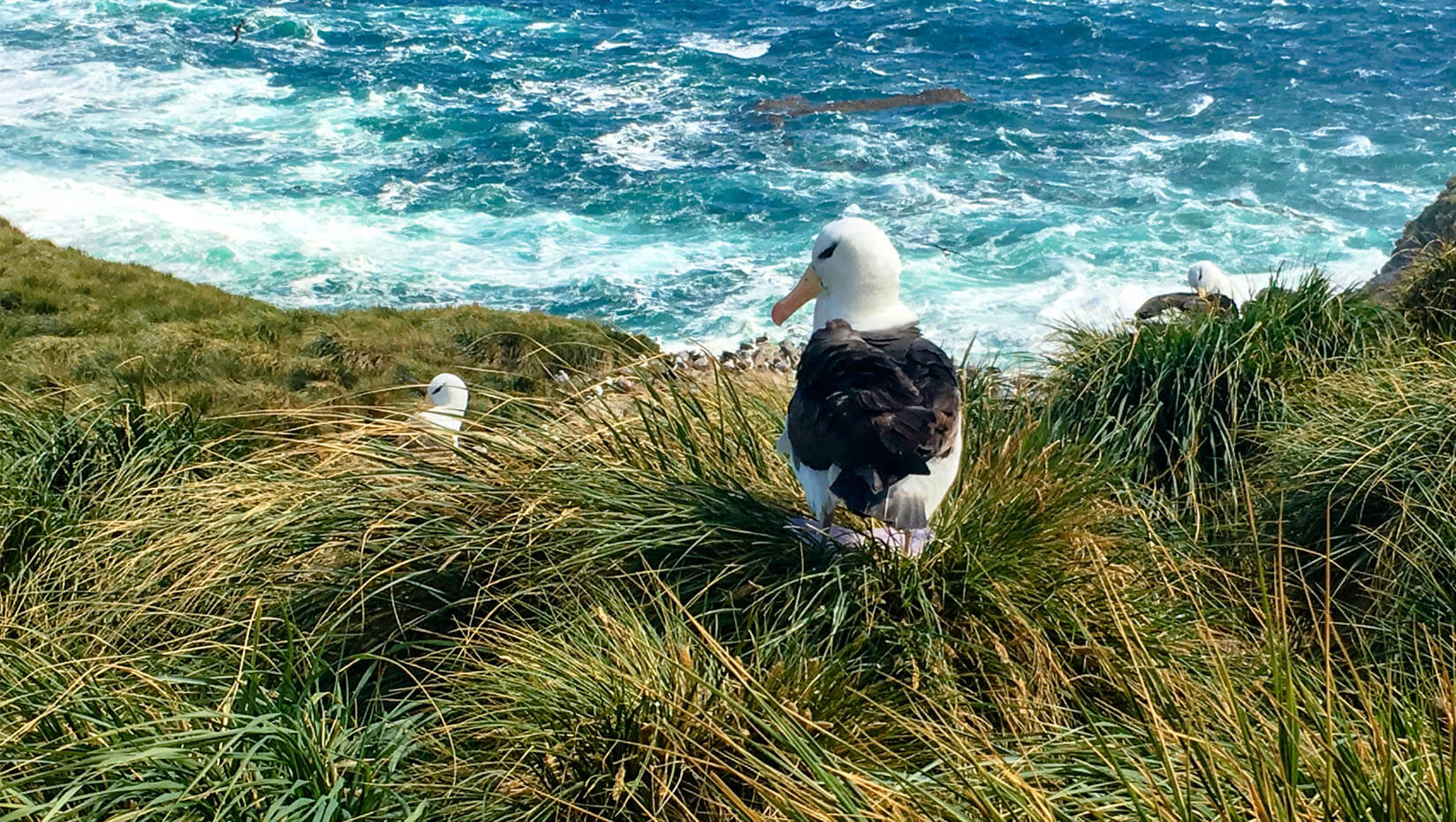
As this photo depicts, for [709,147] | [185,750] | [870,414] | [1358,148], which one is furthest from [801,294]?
[1358,148]

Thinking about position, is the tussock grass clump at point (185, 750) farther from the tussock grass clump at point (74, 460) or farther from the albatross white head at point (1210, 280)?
the albatross white head at point (1210, 280)

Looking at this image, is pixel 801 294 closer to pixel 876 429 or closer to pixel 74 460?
pixel 876 429

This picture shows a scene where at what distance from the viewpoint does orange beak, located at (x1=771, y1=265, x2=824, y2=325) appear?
18.4ft

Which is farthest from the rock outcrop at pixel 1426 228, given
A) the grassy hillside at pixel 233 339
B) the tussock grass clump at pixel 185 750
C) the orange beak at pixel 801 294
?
the tussock grass clump at pixel 185 750

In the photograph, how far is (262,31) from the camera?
38.6 meters

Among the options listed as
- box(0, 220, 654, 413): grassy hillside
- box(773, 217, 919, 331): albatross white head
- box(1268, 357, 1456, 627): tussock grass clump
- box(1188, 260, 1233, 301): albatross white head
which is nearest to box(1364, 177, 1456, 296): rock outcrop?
box(1188, 260, 1233, 301): albatross white head

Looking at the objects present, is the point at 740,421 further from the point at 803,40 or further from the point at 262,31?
the point at 262,31

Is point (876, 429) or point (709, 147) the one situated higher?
point (876, 429)

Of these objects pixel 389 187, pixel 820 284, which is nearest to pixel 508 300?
pixel 389 187

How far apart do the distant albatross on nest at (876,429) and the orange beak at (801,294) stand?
2.08 ft

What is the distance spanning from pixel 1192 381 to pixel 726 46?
33.0m

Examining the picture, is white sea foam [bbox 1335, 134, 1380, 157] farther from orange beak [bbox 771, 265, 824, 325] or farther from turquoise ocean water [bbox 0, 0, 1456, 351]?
orange beak [bbox 771, 265, 824, 325]

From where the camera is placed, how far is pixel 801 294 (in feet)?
18.8

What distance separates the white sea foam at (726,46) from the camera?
36.7 meters
